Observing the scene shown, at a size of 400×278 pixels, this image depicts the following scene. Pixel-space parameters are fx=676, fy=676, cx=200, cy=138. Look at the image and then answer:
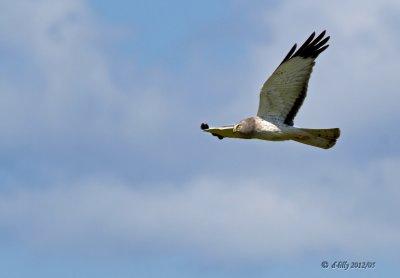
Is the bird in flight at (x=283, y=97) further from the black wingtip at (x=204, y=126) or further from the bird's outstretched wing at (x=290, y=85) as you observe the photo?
the black wingtip at (x=204, y=126)

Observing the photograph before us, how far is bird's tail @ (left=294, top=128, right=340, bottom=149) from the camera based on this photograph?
12.1 meters

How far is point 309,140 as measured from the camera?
1222 centimetres

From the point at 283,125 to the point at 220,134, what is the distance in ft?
4.64

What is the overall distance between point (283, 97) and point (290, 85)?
0.26m

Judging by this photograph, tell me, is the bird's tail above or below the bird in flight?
below

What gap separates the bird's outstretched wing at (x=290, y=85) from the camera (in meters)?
12.7

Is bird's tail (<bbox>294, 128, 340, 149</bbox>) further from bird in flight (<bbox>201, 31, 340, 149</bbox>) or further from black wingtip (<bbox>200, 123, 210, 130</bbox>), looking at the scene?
black wingtip (<bbox>200, 123, 210, 130</bbox>)

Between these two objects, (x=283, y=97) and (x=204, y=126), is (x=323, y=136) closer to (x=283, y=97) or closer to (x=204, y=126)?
(x=283, y=97)

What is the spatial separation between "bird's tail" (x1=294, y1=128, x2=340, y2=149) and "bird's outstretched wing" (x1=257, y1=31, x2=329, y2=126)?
0.77 m

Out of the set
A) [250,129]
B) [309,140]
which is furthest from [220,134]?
[309,140]

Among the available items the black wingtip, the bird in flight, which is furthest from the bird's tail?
the black wingtip

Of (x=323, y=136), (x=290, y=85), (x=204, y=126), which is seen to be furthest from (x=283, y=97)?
(x=204, y=126)

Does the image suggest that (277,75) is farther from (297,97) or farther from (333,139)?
(333,139)

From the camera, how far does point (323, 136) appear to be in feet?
39.7
